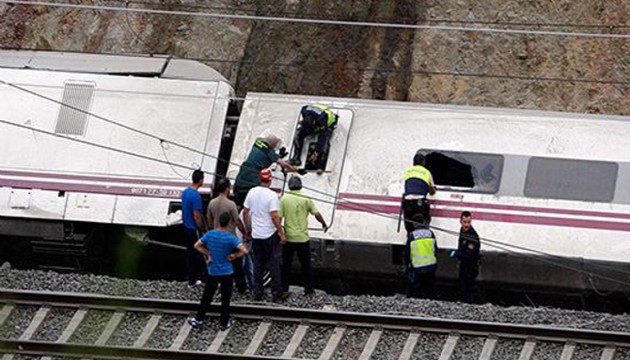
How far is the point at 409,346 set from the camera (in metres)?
16.8

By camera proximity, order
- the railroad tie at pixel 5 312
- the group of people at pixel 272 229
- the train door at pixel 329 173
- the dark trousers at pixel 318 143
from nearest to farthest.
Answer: the group of people at pixel 272 229, the railroad tie at pixel 5 312, the train door at pixel 329 173, the dark trousers at pixel 318 143

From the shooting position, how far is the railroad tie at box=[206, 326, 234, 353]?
16.8 metres

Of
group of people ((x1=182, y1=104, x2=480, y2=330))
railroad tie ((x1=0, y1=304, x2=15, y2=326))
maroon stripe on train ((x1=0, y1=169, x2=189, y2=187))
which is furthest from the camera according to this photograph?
maroon stripe on train ((x1=0, y1=169, x2=189, y2=187))

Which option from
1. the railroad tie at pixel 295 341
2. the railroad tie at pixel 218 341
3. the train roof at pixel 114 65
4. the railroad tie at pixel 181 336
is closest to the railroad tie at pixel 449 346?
the railroad tie at pixel 295 341

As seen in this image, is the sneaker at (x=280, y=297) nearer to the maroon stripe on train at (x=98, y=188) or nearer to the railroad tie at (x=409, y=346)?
the railroad tie at (x=409, y=346)

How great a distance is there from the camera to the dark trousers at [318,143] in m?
20.5

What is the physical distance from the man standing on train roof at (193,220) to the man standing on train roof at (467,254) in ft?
10.9

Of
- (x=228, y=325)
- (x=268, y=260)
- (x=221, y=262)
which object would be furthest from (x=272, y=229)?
(x=228, y=325)

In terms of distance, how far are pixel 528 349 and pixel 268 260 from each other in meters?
3.50

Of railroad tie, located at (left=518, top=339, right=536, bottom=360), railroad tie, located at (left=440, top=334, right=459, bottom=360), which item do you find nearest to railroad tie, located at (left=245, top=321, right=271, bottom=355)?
railroad tie, located at (left=440, top=334, right=459, bottom=360)

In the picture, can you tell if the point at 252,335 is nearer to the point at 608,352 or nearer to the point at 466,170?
the point at 608,352

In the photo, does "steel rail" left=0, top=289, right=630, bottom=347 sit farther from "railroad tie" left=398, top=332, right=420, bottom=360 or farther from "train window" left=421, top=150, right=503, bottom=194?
"train window" left=421, top=150, right=503, bottom=194

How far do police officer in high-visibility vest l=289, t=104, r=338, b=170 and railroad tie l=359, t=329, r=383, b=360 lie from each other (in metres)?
3.92

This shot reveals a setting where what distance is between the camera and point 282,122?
20984 mm
